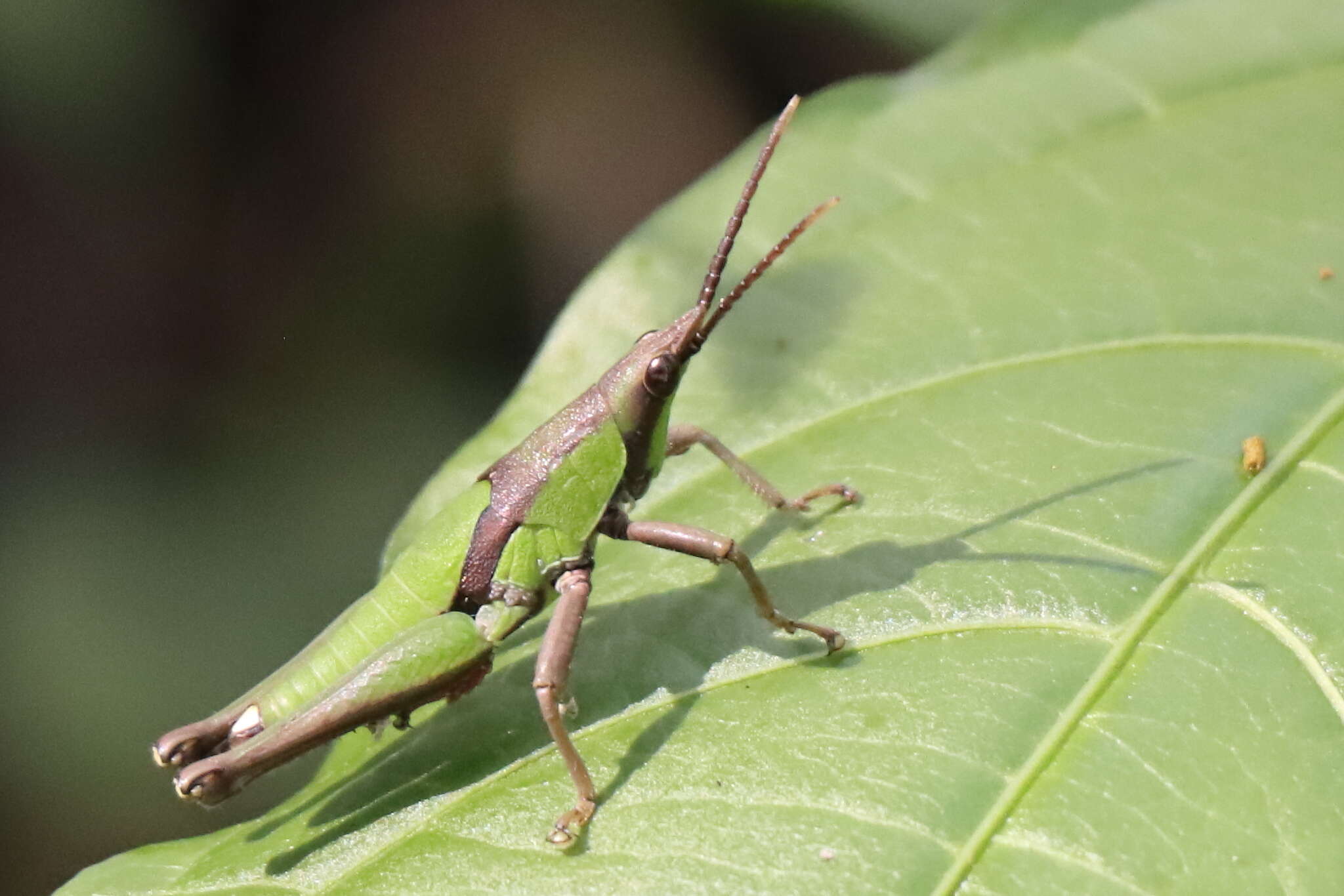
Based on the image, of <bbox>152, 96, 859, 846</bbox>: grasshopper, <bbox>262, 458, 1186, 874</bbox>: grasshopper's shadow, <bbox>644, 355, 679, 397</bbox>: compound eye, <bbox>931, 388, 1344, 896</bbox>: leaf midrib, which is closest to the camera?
<bbox>931, 388, 1344, 896</bbox>: leaf midrib

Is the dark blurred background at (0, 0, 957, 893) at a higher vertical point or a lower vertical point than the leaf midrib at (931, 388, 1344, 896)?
higher

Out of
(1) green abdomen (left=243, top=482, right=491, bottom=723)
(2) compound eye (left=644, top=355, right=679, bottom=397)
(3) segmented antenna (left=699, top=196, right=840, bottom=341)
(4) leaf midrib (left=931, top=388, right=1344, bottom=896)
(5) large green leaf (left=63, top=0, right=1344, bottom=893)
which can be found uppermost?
(3) segmented antenna (left=699, top=196, right=840, bottom=341)

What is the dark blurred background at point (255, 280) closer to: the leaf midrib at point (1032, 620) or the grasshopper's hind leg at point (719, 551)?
the leaf midrib at point (1032, 620)

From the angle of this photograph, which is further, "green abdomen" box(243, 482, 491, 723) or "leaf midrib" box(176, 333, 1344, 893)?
"green abdomen" box(243, 482, 491, 723)

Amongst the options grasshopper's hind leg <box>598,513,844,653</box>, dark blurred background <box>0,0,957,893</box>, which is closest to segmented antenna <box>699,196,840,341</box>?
grasshopper's hind leg <box>598,513,844,653</box>

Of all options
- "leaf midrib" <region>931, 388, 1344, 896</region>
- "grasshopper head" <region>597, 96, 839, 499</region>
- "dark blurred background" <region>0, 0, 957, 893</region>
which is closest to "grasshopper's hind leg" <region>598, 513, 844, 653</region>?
"grasshopper head" <region>597, 96, 839, 499</region>

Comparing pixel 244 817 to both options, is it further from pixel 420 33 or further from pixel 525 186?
pixel 420 33

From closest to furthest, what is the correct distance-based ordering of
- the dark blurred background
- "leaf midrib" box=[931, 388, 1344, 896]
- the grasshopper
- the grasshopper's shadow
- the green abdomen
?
"leaf midrib" box=[931, 388, 1344, 896]
the grasshopper's shadow
the grasshopper
the green abdomen
the dark blurred background

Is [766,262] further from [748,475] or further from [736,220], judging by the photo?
[748,475]

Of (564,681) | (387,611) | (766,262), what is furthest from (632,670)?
(766,262)

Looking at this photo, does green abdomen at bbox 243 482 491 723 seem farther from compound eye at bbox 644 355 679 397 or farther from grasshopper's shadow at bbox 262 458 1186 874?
compound eye at bbox 644 355 679 397
